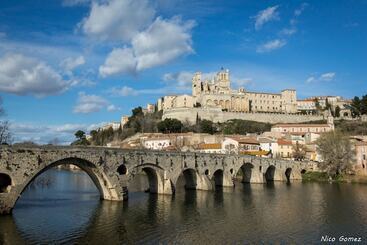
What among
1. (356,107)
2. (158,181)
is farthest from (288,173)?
(356,107)

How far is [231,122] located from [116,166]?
284 ft

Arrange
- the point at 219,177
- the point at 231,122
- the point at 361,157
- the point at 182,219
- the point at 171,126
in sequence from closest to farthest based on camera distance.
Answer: the point at 182,219
the point at 219,177
the point at 361,157
the point at 171,126
the point at 231,122

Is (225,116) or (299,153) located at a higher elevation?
(225,116)

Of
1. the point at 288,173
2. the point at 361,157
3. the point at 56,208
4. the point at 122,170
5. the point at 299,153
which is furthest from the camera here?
the point at 299,153

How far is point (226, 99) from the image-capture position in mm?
129625

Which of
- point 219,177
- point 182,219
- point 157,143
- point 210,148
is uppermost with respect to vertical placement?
point 157,143

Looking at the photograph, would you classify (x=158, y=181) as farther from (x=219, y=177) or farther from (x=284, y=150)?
(x=284, y=150)

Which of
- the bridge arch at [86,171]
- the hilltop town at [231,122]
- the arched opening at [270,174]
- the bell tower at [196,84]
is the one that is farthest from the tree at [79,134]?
the bridge arch at [86,171]

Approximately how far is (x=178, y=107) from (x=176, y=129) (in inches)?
582

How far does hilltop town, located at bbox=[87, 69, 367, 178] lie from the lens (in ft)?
277

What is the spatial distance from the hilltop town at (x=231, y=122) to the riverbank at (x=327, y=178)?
48.3 feet

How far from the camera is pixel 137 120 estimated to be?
12075cm

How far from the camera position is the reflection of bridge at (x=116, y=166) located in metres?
26.2

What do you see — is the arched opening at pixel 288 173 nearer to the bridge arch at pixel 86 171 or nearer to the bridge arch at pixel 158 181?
the bridge arch at pixel 158 181
